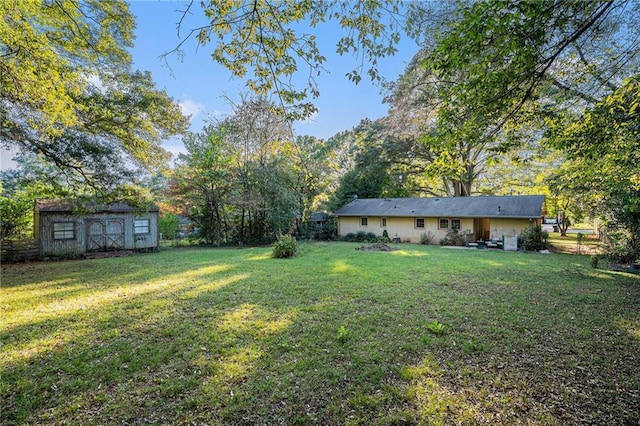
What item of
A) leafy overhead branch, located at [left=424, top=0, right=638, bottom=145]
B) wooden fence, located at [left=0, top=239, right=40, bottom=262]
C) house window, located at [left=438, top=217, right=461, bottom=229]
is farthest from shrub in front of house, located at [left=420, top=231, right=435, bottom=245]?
wooden fence, located at [left=0, top=239, right=40, bottom=262]

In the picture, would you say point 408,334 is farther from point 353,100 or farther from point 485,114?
point 353,100

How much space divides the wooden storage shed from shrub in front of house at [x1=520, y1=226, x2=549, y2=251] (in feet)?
63.8

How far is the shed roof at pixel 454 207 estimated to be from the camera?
16516 mm

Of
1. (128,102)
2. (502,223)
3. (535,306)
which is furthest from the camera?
(502,223)

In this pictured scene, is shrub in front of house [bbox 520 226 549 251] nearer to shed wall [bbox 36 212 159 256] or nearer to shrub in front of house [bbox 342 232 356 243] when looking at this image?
shrub in front of house [bbox 342 232 356 243]

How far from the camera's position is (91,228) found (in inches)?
568

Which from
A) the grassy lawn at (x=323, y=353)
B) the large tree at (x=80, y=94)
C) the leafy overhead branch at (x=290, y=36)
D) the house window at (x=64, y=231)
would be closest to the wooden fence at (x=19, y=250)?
the house window at (x=64, y=231)

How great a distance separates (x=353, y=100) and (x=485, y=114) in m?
2.22

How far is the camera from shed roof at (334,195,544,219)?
1652 cm

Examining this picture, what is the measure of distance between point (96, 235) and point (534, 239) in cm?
2324

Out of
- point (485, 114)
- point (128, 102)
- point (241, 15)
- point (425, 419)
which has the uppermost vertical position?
point (128, 102)

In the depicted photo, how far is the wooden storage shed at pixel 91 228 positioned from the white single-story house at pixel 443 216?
518 inches

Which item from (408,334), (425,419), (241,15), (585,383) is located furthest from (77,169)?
(585,383)

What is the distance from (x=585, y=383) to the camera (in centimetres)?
316
